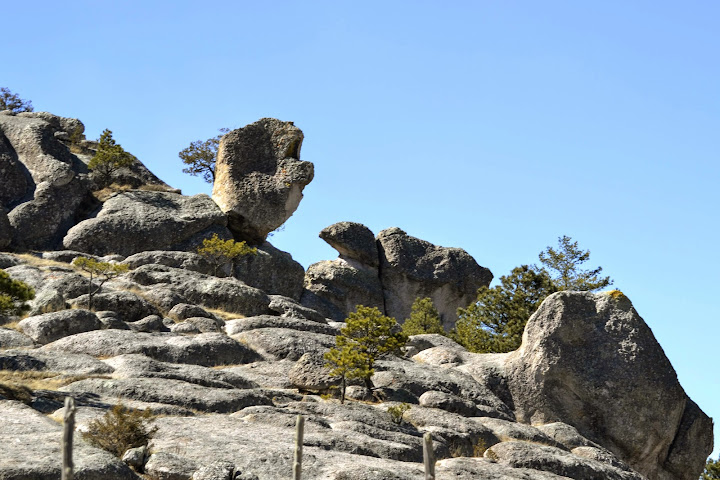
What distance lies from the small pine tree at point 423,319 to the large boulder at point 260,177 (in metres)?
12.2

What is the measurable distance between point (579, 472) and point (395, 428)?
262 inches

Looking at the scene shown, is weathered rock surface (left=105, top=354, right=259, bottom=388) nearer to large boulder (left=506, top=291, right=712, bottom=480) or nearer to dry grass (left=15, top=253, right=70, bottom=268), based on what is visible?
large boulder (left=506, top=291, right=712, bottom=480)

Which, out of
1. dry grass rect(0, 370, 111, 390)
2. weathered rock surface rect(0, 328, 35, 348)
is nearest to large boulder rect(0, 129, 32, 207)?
weathered rock surface rect(0, 328, 35, 348)

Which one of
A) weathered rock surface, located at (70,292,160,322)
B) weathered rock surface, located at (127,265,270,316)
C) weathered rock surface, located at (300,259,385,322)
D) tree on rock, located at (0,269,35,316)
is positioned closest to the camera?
tree on rock, located at (0,269,35,316)

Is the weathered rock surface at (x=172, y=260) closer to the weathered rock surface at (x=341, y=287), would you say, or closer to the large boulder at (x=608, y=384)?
the weathered rock surface at (x=341, y=287)

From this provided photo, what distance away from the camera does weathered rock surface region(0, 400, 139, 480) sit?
19234 mm

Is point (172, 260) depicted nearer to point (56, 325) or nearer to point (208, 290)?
point (208, 290)

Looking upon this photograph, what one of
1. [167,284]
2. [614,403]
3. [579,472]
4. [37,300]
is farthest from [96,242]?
[579,472]

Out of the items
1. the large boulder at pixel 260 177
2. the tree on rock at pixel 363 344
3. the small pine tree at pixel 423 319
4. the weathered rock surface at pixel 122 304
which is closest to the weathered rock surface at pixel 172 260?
the large boulder at pixel 260 177

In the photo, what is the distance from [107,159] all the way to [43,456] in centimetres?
5025

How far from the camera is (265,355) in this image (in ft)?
133

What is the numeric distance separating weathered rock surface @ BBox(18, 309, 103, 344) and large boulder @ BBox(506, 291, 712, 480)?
19471 millimetres

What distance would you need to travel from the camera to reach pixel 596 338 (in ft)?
147

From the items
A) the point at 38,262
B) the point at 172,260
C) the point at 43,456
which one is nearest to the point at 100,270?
the point at 38,262
